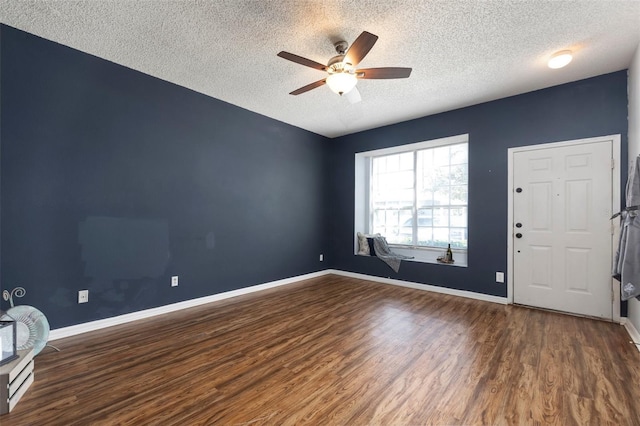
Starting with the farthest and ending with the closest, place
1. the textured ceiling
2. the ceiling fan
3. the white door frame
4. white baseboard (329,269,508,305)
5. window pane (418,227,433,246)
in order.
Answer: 1. window pane (418,227,433,246)
2. white baseboard (329,269,508,305)
3. the white door frame
4. the ceiling fan
5. the textured ceiling

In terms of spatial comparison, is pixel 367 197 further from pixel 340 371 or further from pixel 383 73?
pixel 340 371

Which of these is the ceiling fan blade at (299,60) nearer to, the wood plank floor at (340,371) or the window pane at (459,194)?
the wood plank floor at (340,371)

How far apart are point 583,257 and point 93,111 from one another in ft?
19.2

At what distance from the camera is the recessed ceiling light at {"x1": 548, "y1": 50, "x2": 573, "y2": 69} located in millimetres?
2828

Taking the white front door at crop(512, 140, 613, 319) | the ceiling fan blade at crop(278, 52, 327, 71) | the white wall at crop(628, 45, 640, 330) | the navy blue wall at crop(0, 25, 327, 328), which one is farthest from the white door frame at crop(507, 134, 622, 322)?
the navy blue wall at crop(0, 25, 327, 328)

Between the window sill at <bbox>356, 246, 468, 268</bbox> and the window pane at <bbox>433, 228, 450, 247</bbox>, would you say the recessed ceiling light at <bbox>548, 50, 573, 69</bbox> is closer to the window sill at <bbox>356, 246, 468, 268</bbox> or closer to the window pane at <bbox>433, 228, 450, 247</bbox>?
the window pane at <bbox>433, 228, 450, 247</bbox>

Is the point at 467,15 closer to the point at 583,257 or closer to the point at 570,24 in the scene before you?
the point at 570,24

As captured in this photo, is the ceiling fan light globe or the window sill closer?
the ceiling fan light globe

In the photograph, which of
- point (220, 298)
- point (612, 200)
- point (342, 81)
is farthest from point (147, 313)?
point (612, 200)

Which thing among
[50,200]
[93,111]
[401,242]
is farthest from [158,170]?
[401,242]

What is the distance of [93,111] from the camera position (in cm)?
302

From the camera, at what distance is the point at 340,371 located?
221 cm

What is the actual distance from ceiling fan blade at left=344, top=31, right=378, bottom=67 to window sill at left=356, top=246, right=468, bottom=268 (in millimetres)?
3436

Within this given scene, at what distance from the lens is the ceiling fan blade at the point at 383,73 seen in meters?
2.55
